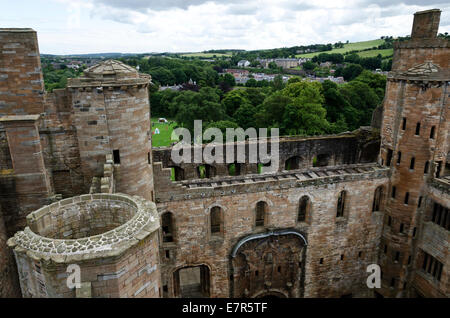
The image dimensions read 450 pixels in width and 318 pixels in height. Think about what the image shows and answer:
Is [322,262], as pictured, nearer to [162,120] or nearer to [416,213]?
[416,213]

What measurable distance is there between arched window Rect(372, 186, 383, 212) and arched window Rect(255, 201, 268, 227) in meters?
7.69

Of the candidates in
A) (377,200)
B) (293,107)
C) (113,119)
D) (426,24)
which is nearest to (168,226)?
(113,119)

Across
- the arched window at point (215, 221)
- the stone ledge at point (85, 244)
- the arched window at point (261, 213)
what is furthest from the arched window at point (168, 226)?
the stone ledge at point (85, 244)

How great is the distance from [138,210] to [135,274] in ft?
5.99

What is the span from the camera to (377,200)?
2259cm

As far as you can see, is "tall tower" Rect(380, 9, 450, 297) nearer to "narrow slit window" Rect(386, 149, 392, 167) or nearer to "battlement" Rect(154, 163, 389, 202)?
"narrow slit window" Rect(386, 149, 392, 167)

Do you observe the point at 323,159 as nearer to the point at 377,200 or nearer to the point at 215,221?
the point at 377,200

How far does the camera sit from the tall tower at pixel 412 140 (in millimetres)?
19484

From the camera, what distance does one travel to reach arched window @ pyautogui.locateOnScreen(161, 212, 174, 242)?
61.4 feet

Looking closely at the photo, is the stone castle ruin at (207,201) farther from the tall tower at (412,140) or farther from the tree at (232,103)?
the tree at (232,103)

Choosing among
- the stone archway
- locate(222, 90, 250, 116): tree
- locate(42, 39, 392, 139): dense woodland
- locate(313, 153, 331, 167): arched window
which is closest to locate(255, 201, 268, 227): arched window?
the stone archway

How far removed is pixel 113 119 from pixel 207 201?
274 inches

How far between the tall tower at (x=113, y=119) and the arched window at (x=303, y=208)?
33.8 ft

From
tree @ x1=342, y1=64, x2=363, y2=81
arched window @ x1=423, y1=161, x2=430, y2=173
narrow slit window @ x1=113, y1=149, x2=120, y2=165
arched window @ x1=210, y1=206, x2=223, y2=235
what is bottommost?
arched window @ x1=210, y1=206, x2=223, y2=235
